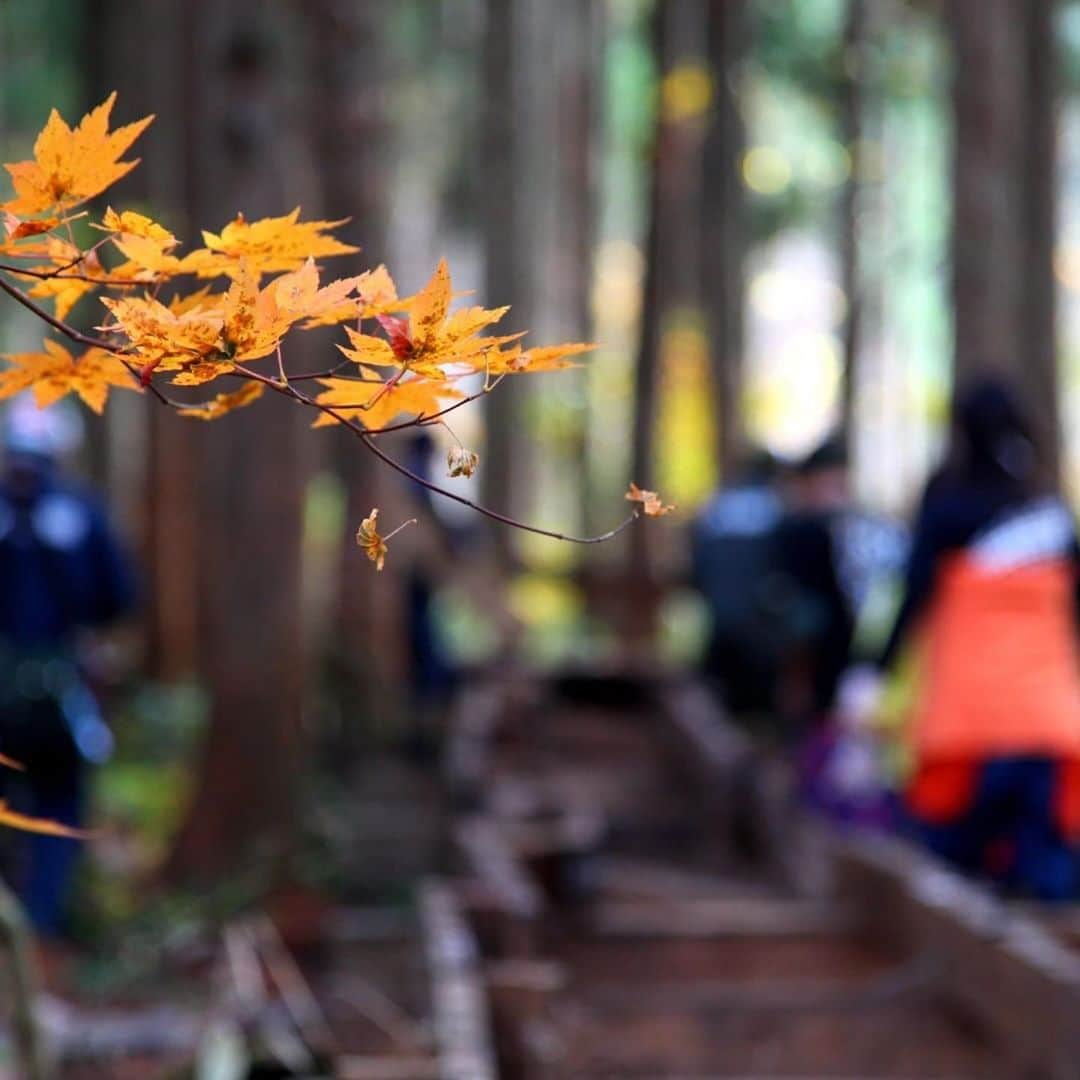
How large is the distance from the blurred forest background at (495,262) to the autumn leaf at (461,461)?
104 centimetres

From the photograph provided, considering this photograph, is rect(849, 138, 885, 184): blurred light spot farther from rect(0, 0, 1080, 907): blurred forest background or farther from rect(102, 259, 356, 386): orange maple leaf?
rect(102, 259, 356, 386): orange maple leaf

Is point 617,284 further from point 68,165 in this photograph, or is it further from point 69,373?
point 68,165

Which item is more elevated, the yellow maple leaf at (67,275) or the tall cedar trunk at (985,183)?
the tall cedar trunk at (985,183)

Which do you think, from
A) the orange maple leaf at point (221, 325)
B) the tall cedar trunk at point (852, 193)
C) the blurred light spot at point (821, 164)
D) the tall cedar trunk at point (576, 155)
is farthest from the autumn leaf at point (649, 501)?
the blurred light spot at point (821, 164)

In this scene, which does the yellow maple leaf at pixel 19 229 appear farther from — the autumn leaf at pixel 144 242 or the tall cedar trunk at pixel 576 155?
the tall cedar trunk at pixel 576 155

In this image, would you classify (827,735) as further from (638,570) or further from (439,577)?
(638,570)

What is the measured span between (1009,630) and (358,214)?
7.28 m

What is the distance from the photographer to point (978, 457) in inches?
278

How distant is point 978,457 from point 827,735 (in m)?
3.23

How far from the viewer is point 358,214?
13.3m

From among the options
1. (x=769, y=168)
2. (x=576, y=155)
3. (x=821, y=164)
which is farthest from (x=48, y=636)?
(x=821, y=164)

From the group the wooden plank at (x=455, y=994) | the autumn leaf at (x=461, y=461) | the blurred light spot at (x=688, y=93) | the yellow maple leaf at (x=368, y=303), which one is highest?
the blurred light spot at (x=688, y=93)

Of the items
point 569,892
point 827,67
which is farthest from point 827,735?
point 827,67

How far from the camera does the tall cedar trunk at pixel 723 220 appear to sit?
19156 millimetres
